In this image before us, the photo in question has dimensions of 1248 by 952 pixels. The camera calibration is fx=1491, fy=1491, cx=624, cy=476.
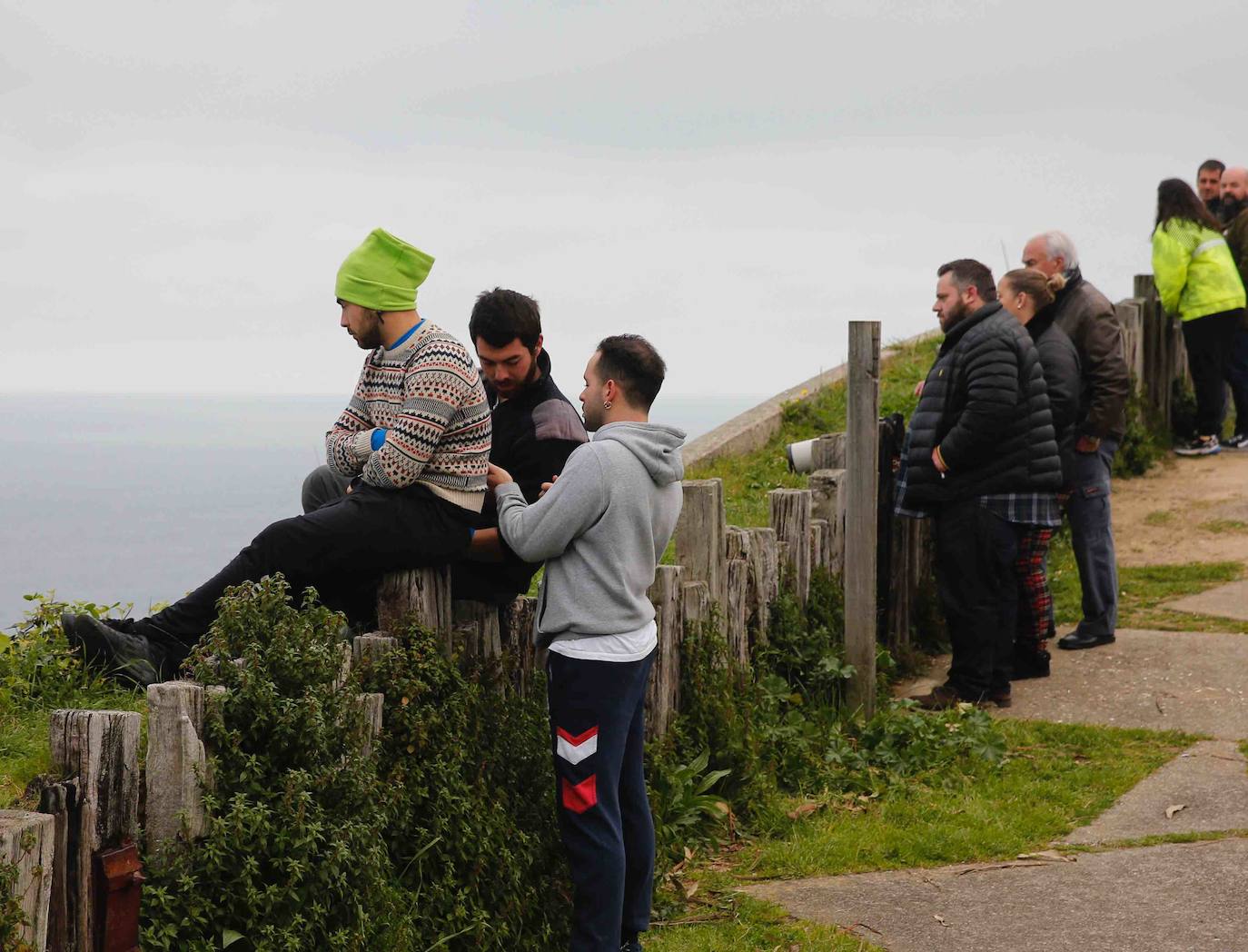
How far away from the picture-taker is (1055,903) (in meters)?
4.94

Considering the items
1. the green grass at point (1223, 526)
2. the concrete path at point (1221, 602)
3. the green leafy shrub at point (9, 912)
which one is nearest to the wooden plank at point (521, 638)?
the green leafy shrub at point (9, 912)

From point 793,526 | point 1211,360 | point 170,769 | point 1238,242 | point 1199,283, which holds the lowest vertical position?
point 170,769

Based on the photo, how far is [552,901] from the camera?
4.62m

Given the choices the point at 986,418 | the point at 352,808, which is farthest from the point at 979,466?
the point at 352,808

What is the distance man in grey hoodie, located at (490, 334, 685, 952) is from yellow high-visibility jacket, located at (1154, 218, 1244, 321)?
8.45m

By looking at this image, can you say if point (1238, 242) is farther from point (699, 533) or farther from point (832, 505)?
point (699, 533)

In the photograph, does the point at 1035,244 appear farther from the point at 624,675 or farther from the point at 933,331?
the point at 933,331

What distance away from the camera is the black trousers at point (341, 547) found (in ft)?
15.3

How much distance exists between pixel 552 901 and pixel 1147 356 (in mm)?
9867

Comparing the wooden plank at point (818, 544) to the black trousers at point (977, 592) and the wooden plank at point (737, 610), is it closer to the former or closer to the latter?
the black trousers at point (977, 592)

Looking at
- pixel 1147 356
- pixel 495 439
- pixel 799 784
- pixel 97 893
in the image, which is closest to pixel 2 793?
pixel 97 893

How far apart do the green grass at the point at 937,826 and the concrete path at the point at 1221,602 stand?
2144 millimetres

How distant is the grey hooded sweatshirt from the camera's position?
4.18 meters

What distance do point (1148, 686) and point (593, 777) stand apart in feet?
14.0
